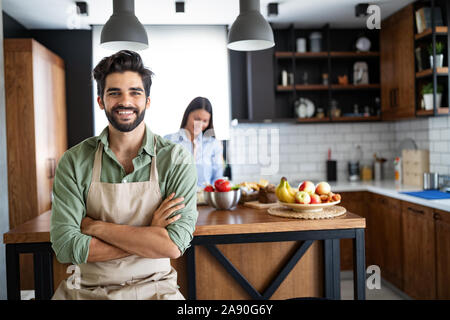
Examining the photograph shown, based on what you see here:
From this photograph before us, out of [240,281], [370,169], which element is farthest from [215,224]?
[370,169]

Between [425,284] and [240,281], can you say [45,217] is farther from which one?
[425,284]

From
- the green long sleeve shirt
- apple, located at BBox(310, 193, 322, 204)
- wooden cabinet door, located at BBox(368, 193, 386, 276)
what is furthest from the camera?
wooden cabinet door, located at BBox(368, 193, 386, 276)

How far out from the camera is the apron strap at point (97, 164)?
1871 millimetres

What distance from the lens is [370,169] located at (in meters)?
5.17

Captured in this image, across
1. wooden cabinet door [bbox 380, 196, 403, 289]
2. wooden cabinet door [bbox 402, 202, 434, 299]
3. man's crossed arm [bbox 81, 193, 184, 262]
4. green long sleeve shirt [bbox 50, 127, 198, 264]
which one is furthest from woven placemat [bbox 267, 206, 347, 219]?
wooden cabinet door [bbox 380, 196, 403, 289]

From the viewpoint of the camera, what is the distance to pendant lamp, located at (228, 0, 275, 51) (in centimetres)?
262

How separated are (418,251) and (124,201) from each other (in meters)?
2.93

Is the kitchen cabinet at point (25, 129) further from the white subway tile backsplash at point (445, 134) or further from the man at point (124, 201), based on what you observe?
the white subway tile backsplash at point (445, 134)

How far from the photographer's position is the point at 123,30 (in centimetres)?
257

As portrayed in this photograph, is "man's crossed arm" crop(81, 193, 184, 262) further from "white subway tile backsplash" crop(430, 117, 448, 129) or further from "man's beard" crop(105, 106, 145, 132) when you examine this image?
"white subway tile backsplash" crop(430, 117, 448, 129)

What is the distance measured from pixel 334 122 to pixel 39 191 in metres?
3.44

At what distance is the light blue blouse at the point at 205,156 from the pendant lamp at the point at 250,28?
1.22 metres

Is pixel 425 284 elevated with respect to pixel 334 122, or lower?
lower
